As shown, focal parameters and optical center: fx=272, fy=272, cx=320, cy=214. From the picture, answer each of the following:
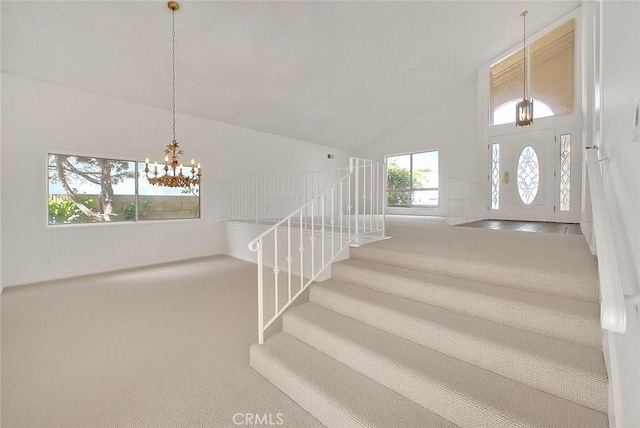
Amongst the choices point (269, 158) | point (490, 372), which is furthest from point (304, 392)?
point (269, 158)

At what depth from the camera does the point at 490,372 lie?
62.7 inches

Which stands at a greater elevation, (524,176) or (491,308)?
(524,176)

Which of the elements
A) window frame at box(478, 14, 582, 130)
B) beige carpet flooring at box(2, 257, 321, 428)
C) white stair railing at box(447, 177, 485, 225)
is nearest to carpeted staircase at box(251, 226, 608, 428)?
beige carpet flooring at box(2, 257, 321, 428)

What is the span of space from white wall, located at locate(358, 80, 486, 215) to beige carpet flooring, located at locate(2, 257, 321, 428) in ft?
19.9

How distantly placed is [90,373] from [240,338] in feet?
3.73

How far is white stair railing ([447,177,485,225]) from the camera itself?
244 inches

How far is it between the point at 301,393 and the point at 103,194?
5221mm

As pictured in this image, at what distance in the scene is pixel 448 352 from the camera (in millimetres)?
1758

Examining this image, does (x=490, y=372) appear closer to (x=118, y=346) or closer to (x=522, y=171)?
(x=118, y=346)

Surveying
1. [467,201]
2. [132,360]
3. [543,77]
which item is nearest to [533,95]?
[543,77]

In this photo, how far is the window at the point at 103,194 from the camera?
450 centimetres

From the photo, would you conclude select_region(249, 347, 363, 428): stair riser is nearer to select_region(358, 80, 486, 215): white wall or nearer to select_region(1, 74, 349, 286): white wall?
select_region(1, 74, 349, 286): white wall

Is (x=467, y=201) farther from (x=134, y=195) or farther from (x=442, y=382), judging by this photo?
(x=134, y=195)

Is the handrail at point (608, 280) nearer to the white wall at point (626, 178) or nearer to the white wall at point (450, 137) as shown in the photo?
the white wall at point (626, 178)
